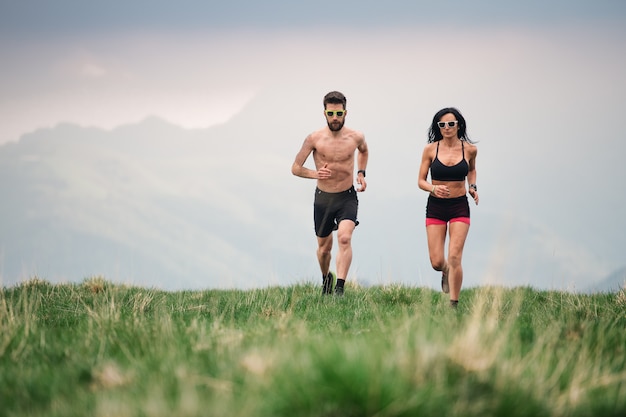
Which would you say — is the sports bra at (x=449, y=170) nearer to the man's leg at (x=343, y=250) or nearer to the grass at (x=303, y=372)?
the man's leg at (x=343, y=250)

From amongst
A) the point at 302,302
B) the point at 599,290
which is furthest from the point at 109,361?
the point at 599,290

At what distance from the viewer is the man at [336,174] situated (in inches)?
388

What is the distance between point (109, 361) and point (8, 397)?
24.6 inches

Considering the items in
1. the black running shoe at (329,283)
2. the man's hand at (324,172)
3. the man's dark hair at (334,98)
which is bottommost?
the black running shoe at (329,283)

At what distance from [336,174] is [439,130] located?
2.08m

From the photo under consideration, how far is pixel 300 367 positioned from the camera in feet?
10.5

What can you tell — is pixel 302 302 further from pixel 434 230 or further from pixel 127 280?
pixel 127 280

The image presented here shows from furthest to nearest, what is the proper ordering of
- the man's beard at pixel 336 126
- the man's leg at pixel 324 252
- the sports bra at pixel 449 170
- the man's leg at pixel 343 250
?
the man's leg at pixel 324 252
the man's beard at pixel 336 126
the man's leg at pixel 343 250
the sports bra at pixel 449 170

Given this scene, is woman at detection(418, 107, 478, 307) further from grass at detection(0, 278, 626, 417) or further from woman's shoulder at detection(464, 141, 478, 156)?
grass at detection(0, 278, 626, 417)

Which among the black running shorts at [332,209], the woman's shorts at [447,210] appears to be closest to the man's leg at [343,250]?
the black running shorts at [332,209]

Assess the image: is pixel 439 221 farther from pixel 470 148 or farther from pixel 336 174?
pixel 336 174

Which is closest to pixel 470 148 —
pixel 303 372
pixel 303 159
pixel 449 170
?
pixel 449 170

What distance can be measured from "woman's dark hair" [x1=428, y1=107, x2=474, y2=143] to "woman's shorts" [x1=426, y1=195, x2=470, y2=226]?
3.02 ft

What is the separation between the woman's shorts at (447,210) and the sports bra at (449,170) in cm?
28
